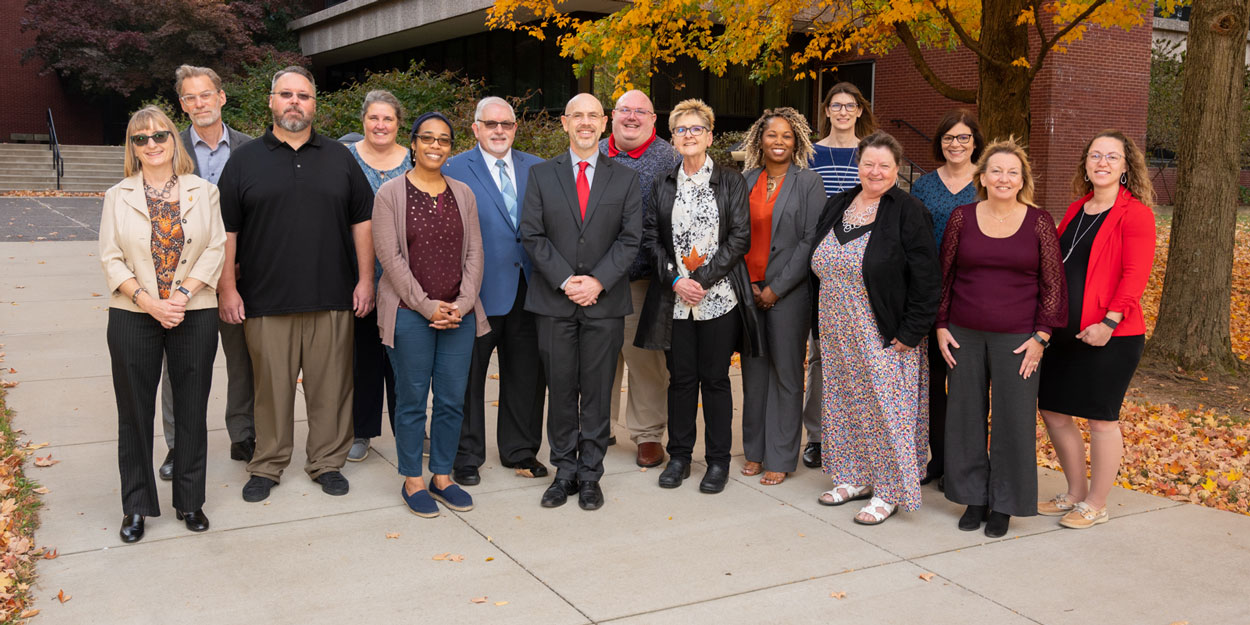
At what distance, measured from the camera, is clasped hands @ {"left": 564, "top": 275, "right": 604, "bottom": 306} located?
5094 mm

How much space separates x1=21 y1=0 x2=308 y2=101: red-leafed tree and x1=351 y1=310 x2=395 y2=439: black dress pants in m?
23.2

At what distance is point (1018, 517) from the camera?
5164 mm

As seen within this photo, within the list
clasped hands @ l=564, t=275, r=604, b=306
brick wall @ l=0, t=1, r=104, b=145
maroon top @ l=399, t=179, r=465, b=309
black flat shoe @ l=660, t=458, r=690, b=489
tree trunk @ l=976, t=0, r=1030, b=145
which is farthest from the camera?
brick wall @ l=0, t=1, r=104, b=145

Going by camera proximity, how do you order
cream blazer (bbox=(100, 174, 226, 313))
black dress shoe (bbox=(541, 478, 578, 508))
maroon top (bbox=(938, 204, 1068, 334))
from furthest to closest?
black dress shoe (bbox=(541, 478, 578, 508)) → maroon top (bbox=(938, 204, 1068, 334)) → cream blazer (bbox=(100, 174, 226, 313))

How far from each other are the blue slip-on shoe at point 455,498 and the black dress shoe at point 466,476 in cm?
31

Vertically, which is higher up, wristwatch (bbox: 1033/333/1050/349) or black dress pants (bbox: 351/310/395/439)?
wristwatch (bbox: 1033/333/1050/349)

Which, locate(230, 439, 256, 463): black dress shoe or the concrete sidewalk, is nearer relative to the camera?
the concrete sidewalk

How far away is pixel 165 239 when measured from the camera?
4543 mm

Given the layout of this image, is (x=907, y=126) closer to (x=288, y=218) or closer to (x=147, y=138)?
(x=288, y=218)

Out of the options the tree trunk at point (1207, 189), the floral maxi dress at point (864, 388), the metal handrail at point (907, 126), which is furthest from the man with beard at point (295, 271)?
the metal handrail at point (907, 126)

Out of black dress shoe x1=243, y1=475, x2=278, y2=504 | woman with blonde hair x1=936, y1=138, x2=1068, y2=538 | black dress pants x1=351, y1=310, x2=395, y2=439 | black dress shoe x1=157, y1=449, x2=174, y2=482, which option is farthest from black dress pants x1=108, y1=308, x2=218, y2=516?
woman with blonde hair x1=936, y1=138, x2=1068, y2=538

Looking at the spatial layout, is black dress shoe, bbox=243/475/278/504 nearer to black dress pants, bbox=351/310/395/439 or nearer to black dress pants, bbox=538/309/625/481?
black dress pants, bbox=351/310/395/439

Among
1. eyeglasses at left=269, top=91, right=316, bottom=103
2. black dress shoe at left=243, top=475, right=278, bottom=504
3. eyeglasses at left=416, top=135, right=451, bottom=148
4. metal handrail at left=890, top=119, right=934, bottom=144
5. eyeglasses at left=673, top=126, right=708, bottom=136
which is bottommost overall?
black dress shoe at left=243, top=475, right=278, bottom=504

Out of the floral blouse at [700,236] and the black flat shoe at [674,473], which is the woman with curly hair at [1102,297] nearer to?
the floral blouse at [700,236]
